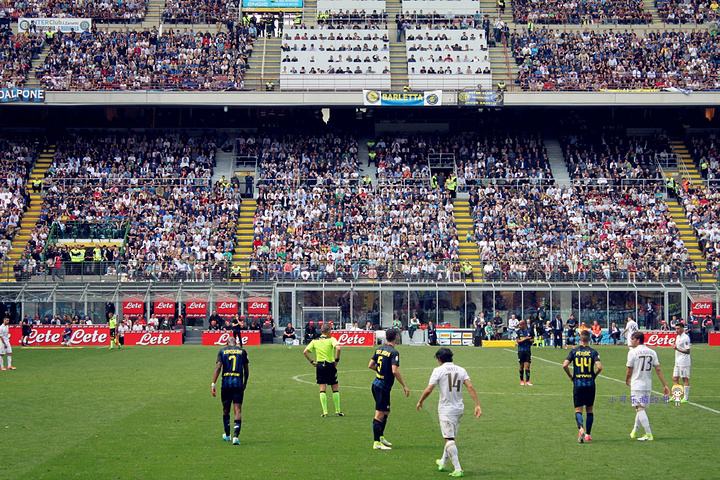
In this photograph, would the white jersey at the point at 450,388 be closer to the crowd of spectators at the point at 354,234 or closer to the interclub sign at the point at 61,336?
the interclub sign at the point at 61,336

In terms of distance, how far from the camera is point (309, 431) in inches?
816

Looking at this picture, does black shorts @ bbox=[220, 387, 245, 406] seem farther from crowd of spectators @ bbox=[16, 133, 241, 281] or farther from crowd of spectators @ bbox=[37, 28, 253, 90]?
crowd of spectators @ bbox=[37, 28, 253, 90]

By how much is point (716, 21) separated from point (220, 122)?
34.6m

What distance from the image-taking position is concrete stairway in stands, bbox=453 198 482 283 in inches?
2248

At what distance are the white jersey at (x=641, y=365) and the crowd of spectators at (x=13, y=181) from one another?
144ft

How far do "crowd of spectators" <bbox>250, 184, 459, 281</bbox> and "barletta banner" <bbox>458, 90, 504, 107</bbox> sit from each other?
19.0 feet

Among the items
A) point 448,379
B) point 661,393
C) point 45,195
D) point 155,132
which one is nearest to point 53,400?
point 448,379

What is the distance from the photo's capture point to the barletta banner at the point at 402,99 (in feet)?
210

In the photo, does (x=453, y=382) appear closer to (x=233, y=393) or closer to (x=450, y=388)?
(x=450, y=388)

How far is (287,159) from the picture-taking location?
218ft

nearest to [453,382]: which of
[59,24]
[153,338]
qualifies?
[153,338]

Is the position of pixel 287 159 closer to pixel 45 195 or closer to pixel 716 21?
pixel 45 195

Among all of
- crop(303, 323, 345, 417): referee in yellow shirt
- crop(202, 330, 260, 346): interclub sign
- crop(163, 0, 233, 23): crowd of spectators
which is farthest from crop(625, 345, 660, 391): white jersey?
crop(163, 0, 233, 23): crowd of spectators

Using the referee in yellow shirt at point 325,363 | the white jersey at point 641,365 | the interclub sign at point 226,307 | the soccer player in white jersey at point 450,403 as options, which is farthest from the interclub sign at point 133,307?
the soccer player in white jersey at point 450,403
